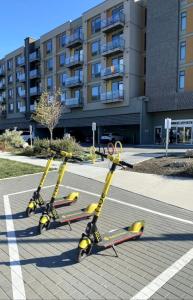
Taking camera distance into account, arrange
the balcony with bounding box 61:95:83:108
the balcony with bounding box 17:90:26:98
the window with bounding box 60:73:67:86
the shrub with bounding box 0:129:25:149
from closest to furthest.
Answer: the shrub with bounding box 0:129:25:149
the balcony with bounding box 61:95:83:108
the window with bounding box 60:73:67:86
the balcony with bounding box 17:90:26:98

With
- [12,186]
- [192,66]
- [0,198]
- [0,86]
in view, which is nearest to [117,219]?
[0,198]

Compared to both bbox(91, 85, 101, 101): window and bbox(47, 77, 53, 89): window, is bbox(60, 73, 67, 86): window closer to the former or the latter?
bbox(47, 77, 53, 89): window

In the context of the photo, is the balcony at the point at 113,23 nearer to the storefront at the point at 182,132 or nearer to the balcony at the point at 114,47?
the balcony at the point at 114,47

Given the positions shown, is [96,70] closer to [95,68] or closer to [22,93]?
[95,68]

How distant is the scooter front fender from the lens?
13.4 ft

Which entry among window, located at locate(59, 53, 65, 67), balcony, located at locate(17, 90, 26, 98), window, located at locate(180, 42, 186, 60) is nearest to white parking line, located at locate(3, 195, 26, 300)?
window, located at locate(180, 42, 186, 60)

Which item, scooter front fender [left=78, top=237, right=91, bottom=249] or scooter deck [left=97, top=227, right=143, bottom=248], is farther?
scooter deck [left=97, top=227, right=143, bottom=248]

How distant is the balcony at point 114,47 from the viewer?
3494cm

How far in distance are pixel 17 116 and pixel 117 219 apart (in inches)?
2156

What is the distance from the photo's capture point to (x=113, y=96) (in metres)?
36.0

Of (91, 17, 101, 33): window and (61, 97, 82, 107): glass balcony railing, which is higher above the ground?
(91, 17, 101, 33): window

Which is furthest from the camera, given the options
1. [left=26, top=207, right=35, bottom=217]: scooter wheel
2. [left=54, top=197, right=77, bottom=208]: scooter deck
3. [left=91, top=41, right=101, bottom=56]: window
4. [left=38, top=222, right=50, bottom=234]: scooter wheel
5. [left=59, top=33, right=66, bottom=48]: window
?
[left=59, top=33, right=66, bottom=48]: window

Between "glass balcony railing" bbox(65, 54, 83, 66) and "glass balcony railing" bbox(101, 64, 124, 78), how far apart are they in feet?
18.1

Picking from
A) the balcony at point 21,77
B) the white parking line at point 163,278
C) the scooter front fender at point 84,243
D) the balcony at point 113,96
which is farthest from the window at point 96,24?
the white parking line at point 163,278
